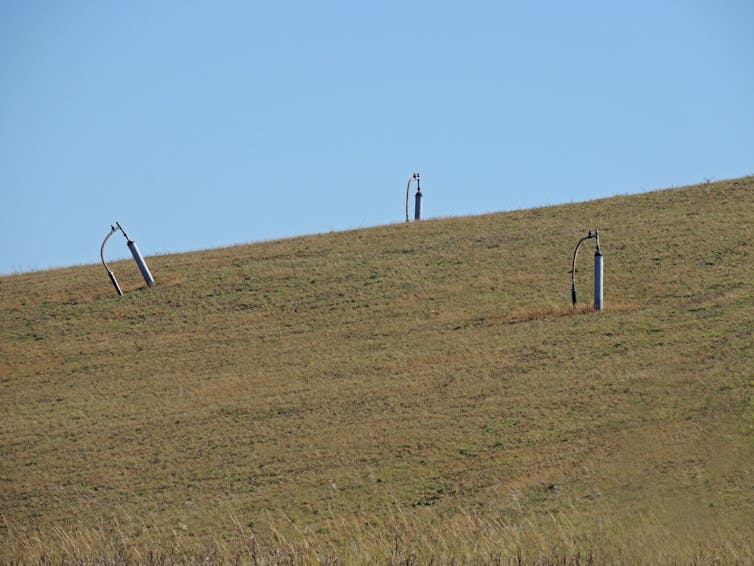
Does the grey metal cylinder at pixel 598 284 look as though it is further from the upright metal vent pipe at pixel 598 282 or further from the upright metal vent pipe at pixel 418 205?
the upright metal vent pipe at pixel 418 205

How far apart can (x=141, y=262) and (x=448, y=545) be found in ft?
73.8

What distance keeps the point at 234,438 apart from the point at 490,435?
15.9 feet

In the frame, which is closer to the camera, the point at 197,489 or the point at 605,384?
the point at 197,489

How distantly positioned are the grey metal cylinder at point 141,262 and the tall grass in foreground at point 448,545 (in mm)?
18190

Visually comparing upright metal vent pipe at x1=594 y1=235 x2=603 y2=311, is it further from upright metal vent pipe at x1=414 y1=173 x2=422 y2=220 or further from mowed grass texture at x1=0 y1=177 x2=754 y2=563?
upright metal vent pipe at x1=414 y1=173 x2=422 y2=220

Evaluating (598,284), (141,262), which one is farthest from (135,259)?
(598,284)

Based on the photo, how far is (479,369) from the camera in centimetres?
2398

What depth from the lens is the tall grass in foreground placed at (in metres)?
13.1

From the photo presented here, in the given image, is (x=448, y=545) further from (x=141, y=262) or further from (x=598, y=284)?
(x=141, y=262)

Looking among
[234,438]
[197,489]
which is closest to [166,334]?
[234,438]

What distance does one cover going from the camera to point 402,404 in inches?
878

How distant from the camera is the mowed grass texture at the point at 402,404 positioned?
15859 millimetres

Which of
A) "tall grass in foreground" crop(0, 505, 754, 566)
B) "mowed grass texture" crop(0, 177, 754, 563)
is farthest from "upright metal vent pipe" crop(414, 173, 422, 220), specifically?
"tall grass in foreground" crop(0, 505, 754, 566)

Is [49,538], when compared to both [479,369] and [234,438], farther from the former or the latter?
[479,369]
